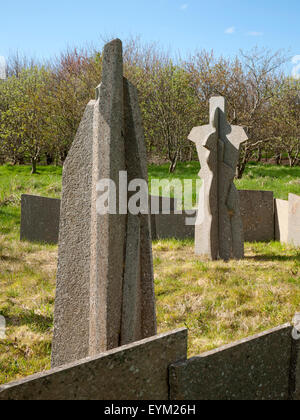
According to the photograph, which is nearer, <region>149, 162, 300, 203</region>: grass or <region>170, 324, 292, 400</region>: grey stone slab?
<region>170, 324, 292, 400</region>: grey stone slab

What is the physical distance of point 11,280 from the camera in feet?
19.2

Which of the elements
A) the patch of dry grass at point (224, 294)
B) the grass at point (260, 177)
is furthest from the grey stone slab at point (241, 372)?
the grass at point (260, 177)

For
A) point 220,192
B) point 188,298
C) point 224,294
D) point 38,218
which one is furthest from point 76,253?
point 38,218

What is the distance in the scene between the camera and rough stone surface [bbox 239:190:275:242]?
890 centimetres

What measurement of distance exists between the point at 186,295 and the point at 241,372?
290 centimetres

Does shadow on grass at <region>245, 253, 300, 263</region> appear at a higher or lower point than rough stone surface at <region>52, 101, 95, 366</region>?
lower

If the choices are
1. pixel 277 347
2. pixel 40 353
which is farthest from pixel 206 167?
pixel 277 347

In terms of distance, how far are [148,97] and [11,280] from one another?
544 inches

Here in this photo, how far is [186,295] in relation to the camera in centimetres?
512

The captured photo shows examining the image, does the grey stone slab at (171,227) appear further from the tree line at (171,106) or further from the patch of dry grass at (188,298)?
the tree line at (171,106)

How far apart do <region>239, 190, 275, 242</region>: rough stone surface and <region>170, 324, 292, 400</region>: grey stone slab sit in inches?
262

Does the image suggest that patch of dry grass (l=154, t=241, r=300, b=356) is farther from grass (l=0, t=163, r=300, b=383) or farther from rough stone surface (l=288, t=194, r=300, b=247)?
rough stone surface (l=288, t=194, r=300, b=247)

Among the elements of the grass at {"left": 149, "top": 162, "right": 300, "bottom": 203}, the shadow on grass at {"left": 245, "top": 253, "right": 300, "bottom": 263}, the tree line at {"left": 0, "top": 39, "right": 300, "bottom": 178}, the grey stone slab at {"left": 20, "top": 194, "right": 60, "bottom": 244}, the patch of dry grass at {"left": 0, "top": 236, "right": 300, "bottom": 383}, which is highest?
the tree line at {"left": 0, "top": 39, "right": 300, "bottom": 178}

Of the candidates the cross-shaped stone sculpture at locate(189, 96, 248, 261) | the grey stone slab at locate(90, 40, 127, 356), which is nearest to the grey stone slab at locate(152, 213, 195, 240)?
the cross-shaped stone sculpture at locate(189, 96, 248, 261)
